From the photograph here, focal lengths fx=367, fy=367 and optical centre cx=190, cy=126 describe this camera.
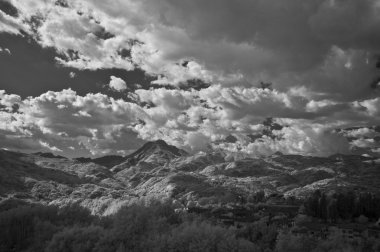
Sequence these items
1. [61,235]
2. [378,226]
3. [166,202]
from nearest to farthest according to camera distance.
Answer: [61,235] → [166,202] → [378,226]

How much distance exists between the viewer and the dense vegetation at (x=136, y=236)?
5144 cm

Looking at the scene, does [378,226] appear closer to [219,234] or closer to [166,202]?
[166,202]

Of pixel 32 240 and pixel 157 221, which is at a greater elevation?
pixel 157 221

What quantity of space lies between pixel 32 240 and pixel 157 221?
20.8 metres

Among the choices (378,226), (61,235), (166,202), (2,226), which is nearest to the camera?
(61,235)

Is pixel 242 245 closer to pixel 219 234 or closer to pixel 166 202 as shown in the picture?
pixel 219 234

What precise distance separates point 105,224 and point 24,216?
15.3 meters

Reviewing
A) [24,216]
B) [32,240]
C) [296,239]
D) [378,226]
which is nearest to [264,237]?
[296,239]

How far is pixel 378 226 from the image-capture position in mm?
176750

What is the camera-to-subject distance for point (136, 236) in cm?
5828

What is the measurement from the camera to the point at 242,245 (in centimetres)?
4931

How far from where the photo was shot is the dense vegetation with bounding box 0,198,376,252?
169ft

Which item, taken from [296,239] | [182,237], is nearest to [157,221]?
[182,237]

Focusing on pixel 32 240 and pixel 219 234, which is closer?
pixel 219 234
